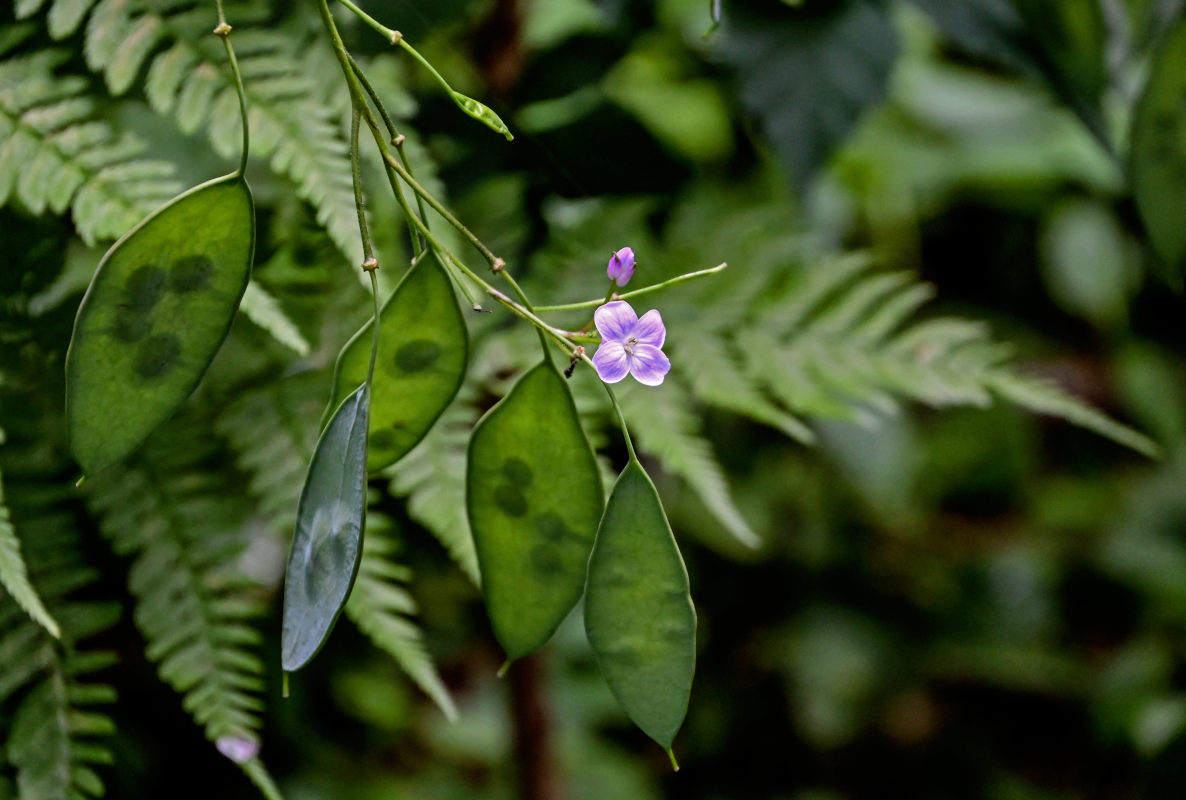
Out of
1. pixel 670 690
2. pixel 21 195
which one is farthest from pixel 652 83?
pixel 670 690

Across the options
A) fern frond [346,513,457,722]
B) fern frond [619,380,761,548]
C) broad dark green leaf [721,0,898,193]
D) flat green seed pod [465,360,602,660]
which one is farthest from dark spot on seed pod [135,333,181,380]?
broad dark green leaf [721,0,898,193]

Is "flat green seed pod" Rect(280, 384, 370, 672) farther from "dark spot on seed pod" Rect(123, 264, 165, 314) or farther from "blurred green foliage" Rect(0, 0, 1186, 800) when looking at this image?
"blurred green foliage" Rect(0, 0, 1186, 800)

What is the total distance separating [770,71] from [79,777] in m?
0.72

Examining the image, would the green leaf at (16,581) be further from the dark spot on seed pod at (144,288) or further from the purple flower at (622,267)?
the purple flower at (622,267)

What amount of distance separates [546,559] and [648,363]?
10 cm

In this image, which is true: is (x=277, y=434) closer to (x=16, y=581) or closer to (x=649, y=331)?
(x=16, y=581)

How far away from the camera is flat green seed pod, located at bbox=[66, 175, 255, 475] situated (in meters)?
0.35

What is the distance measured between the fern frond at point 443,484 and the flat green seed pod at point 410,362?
8.3 inches

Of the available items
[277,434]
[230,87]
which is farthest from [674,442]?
[230,87]

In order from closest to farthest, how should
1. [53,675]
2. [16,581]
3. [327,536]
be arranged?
[327,536], [16,581], [53,675]

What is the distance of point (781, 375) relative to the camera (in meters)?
0.77

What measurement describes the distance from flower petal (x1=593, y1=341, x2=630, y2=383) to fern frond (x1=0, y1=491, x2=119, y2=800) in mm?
361

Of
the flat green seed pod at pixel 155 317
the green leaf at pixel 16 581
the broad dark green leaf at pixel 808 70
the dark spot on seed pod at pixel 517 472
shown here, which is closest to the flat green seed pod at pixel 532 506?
the dark spot on seed pod at pixel 517 472

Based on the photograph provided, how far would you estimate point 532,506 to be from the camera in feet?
1.29
